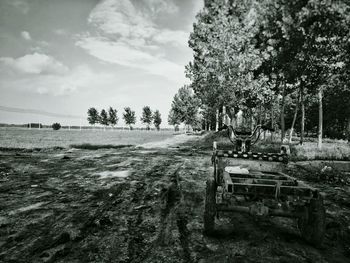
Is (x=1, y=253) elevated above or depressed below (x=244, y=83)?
below

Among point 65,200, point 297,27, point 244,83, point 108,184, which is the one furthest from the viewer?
point 244,83

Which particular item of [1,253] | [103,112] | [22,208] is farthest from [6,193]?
[103,112]

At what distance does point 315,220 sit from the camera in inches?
145

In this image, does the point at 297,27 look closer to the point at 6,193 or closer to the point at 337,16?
the point at 337,16

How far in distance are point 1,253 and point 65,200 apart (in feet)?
7.87

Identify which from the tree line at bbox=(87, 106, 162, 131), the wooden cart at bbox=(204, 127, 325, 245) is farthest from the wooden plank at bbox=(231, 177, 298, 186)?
the tree line at bbox=(87, 106, 162, 131)

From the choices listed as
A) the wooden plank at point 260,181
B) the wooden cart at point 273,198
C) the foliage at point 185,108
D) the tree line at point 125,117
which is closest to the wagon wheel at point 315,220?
the wooden cart at point 273,198

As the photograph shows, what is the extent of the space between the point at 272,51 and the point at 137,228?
13.9 metres

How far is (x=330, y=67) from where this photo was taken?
13469 millimetres

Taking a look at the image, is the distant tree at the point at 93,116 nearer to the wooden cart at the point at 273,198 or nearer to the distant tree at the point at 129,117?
the distant tree at the point at 129,117

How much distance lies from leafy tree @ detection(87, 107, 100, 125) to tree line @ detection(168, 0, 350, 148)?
9442cm

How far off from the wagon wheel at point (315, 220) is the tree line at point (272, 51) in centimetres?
991

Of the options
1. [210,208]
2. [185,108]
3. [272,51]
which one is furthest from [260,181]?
[185,108]

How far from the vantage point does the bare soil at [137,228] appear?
339 cm
